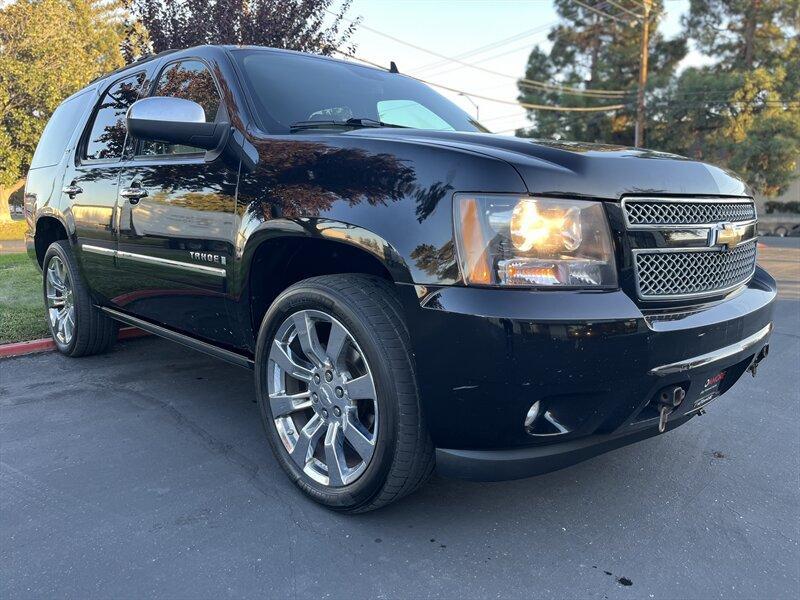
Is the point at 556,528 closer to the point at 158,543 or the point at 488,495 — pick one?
the point at 488,495

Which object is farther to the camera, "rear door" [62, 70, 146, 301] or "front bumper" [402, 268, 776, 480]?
"rear door" [62, 70, 146, 301]

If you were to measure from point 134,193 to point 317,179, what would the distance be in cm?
153

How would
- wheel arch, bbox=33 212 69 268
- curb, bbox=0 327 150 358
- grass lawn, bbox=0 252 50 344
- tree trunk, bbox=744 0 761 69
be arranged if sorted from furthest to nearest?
tree trunk, bbox=744 0 761 69 → grass lawn, bbox=0 252 50 344 → curb, bbox=0 327 150 358 → wheel arch, bbox=33 212 69 268

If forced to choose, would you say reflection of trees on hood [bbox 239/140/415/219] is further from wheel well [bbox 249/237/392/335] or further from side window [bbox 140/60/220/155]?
side window [bbox 140/60/220/155]

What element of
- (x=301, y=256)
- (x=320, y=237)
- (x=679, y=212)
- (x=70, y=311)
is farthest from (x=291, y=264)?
(x=70, y=311)

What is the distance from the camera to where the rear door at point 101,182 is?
3742mm

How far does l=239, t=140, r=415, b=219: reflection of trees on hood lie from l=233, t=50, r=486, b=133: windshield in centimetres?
28

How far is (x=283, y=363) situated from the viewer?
261 centimetres

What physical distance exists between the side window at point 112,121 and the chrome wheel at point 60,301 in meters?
0.99

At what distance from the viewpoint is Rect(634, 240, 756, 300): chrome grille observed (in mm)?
2107

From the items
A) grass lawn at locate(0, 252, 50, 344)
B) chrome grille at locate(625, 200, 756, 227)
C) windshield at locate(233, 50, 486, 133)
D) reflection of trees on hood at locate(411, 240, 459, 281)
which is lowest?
grass lawn at locate(0, 252, 50, 344)

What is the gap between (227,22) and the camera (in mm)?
8219

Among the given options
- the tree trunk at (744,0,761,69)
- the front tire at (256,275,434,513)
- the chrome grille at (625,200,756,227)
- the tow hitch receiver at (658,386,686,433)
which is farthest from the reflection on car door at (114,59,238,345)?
the tree trunk at (744,0,761,69)

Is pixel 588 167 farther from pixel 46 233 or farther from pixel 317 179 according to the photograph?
pixel 46 233
